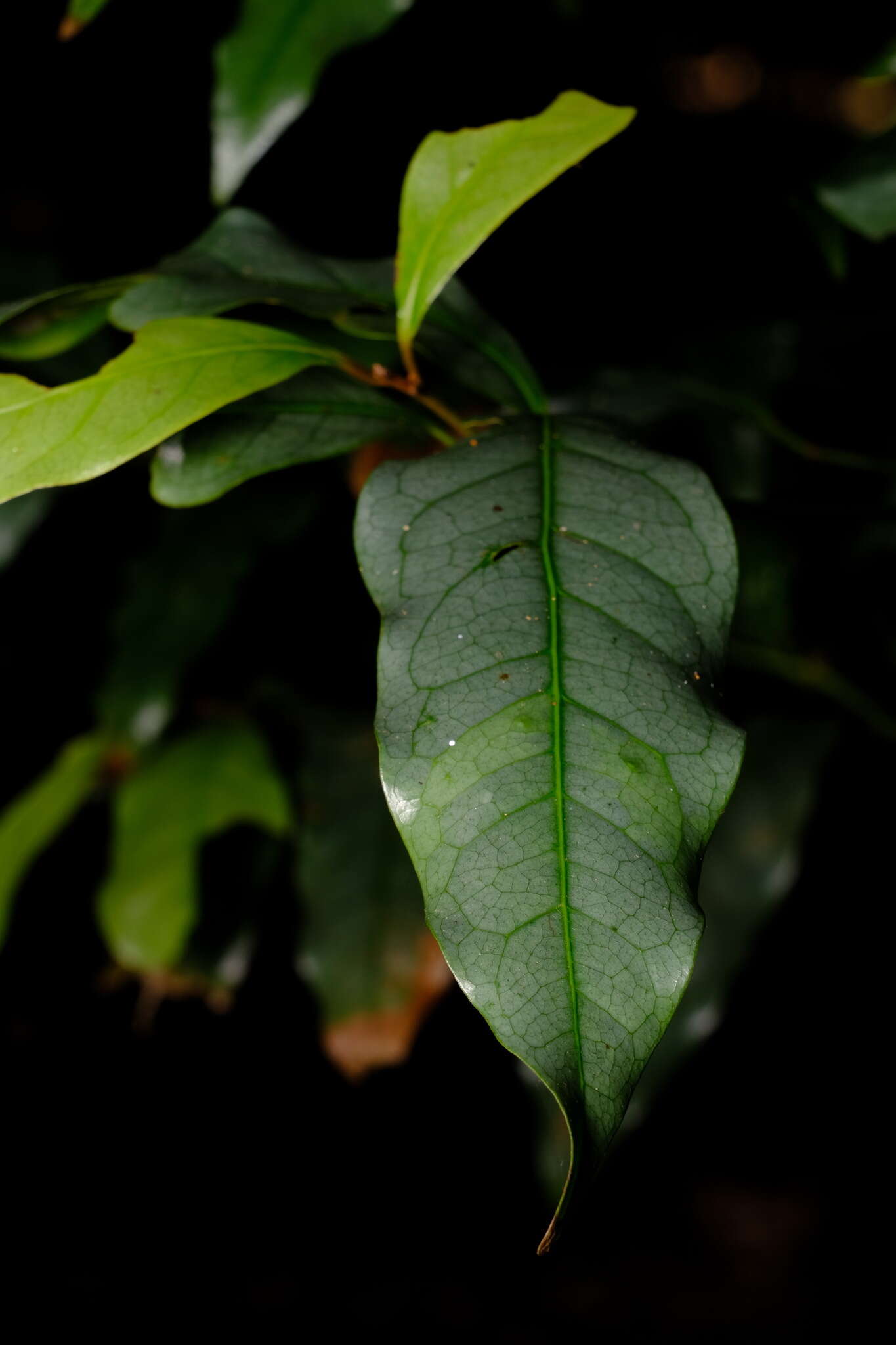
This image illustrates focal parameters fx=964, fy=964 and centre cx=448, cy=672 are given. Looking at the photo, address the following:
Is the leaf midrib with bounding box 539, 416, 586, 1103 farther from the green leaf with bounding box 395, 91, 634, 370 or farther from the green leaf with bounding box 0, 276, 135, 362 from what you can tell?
the green leaf with bounding box 0, 276, 135, 362

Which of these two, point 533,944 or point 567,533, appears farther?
point 567,533

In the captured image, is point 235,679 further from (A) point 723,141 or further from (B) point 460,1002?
(A) point 723,141

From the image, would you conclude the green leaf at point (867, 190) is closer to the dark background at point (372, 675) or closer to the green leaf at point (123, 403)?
the dark background at point (372, 675)

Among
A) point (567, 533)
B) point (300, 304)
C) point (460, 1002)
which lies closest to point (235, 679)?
point (460, 1002)

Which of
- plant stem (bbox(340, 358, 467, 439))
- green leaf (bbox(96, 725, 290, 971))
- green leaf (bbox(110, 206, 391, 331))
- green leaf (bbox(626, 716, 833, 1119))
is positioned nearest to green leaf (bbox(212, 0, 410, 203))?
green leaf (bbox(110, 206, 391, 331))

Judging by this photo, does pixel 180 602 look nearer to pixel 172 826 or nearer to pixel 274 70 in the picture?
pixel 172 826

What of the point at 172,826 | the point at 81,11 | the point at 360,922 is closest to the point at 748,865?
the point at 360,922
